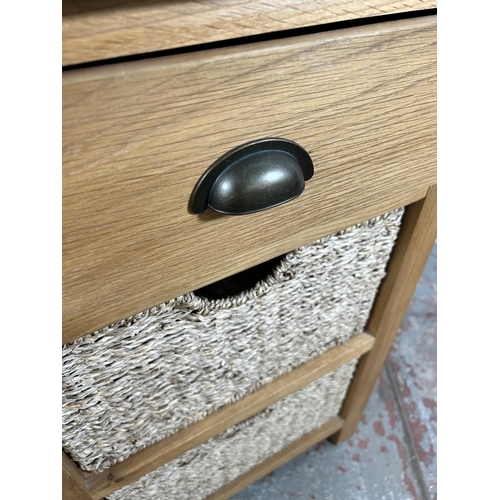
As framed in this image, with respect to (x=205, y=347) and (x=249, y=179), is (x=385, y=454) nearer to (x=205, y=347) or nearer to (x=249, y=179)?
(x=205, y=347)

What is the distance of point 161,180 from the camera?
0.89ft

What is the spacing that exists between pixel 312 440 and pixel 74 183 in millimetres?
575

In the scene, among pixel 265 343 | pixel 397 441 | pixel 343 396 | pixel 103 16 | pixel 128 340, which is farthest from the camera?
pixel 397 441

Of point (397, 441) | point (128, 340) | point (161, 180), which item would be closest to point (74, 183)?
point (161, 180)

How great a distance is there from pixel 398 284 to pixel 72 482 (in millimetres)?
349

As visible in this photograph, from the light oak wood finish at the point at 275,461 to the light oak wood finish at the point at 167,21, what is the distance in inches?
22.6

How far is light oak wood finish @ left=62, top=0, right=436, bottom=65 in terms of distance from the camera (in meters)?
0.21

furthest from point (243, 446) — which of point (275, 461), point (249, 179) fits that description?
point (249, 179)

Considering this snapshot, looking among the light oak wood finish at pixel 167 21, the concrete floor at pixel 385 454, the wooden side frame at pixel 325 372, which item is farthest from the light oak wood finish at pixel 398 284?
the light oak wood finish at pixel 167 21

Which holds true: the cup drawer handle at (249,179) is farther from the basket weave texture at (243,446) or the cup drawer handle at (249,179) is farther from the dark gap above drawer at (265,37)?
the basket weave texture at (243,446)

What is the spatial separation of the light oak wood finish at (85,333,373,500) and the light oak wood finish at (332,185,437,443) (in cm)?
3

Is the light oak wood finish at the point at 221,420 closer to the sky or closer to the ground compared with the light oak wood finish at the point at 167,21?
closer to the ground

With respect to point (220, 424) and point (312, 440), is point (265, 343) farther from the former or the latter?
point (312, 440)

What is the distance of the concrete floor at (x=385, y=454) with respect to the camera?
74 cm
